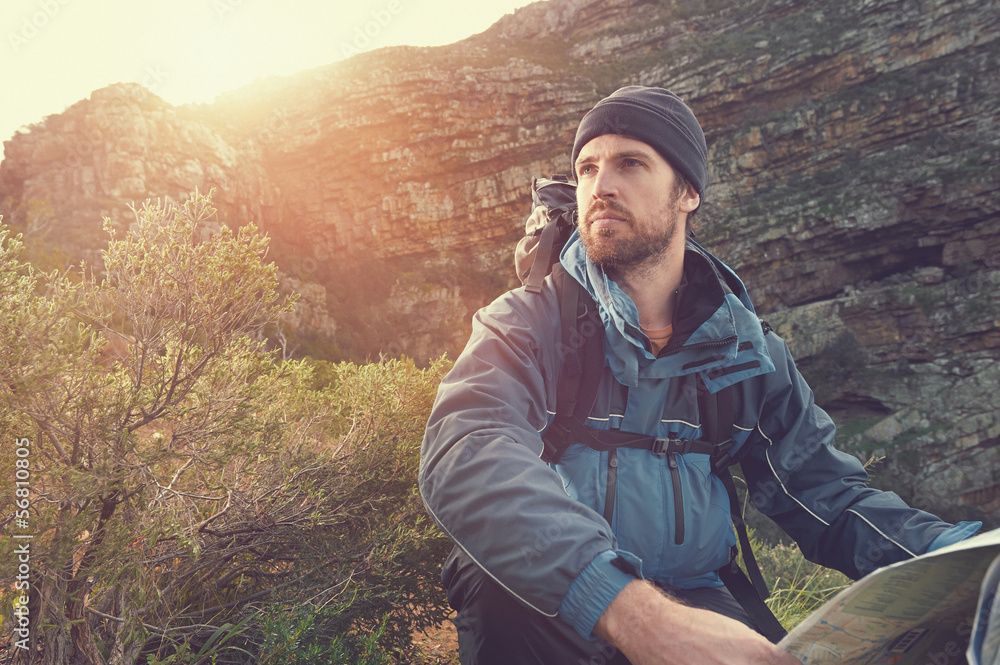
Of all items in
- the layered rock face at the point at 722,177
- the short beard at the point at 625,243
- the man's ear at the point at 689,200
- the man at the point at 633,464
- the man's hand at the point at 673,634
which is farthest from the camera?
the layered rock face at the point at 722,177

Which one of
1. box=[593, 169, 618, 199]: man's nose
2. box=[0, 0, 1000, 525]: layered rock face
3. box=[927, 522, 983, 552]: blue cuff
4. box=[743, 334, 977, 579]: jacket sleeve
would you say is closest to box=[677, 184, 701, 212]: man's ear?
box=[593, 169, 618, 199]: man's nose

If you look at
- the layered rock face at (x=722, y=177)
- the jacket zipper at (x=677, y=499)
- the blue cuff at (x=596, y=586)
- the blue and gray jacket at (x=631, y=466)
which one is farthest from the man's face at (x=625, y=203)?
the layered rock face at (x=722, y=177)

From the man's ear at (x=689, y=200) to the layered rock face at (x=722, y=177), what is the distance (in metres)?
22.5

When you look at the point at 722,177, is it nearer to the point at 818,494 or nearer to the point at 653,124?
the point at 653,124

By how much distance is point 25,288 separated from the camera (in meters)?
1.93

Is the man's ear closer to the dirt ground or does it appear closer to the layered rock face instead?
the dirt ground

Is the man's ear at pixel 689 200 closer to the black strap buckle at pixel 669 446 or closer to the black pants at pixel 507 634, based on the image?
the black strap buckle at pixel 669 446

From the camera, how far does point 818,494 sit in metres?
1.45

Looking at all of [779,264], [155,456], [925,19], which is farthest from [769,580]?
[925,19]

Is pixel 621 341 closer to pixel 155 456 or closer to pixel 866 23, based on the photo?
pixel 155 456

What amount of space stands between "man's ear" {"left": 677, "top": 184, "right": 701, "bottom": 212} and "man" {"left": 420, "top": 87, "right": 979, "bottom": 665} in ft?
0.03

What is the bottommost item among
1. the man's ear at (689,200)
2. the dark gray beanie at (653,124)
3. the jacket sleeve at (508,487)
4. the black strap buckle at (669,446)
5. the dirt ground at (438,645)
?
the dirt ground at (438,645)

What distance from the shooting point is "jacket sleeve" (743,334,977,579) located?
1.28 meters

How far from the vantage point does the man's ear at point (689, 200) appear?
6.10 ft
